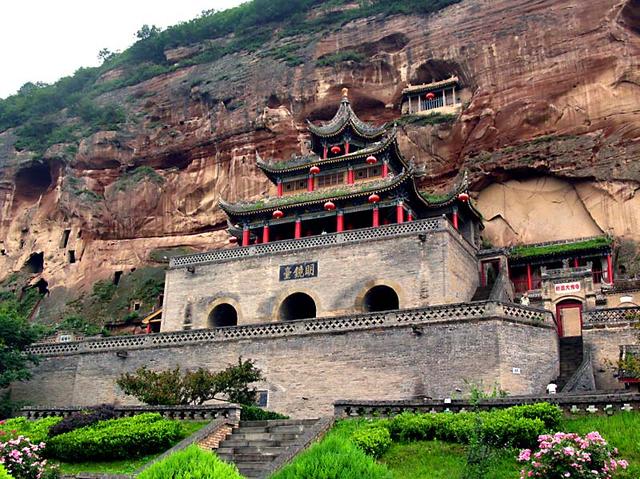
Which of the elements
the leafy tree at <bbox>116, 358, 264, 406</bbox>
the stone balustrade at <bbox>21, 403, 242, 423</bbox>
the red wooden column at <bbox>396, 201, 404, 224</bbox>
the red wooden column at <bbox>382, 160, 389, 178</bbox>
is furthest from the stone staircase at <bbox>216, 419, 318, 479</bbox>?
the red wooden column at <bbox>382, 160, 389, 178</bbox>

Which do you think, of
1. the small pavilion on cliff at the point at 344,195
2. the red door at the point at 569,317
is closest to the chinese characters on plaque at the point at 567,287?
the red door at the point at 569,317

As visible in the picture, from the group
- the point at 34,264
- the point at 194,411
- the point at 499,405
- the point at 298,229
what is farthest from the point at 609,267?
the point at 34,264

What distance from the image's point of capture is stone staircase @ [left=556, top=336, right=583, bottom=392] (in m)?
19.0

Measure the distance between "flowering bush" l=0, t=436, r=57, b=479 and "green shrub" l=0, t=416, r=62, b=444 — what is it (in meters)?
1.16

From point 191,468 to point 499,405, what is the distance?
6.95m

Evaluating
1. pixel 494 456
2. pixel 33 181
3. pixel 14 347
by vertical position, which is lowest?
pixel 494 456

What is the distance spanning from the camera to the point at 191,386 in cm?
1730

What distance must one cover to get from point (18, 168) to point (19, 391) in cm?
2219

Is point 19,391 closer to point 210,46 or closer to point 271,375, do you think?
point 271,375

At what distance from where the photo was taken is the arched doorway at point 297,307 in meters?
25.2

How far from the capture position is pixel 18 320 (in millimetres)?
23125

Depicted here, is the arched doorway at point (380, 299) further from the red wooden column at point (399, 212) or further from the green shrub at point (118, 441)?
the green shrub at point (118, 441)

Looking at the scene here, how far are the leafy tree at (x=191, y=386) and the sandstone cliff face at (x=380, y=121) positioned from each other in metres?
16.3

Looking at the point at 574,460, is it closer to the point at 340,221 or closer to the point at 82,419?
the point at 82,419
